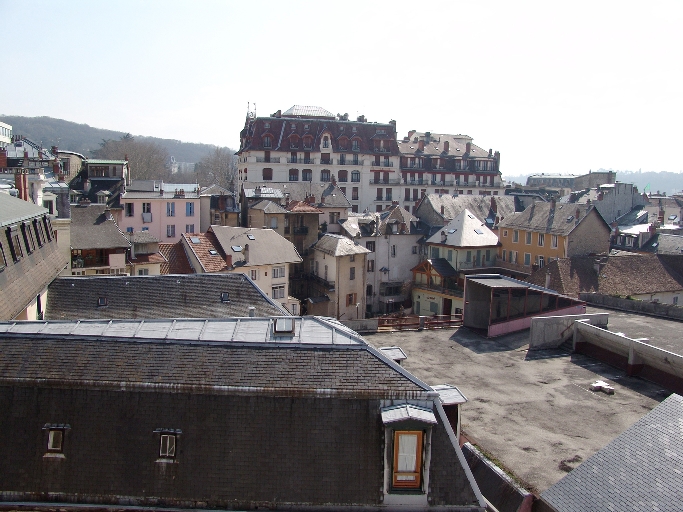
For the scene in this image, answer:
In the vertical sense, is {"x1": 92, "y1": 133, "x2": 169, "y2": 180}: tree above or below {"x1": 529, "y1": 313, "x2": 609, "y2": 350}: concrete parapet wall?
above

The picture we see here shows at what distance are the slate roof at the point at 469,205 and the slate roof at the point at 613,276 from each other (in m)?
17.7

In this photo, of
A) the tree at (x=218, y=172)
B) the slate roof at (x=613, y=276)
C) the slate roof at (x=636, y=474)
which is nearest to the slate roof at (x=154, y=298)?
the slate roof at (x=636, y=474)

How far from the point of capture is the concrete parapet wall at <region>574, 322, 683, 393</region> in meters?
26.3

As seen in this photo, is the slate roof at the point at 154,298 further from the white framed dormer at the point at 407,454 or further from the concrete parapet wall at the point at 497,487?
the white framed dormer at the point at 407,454

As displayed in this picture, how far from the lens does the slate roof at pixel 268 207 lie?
57.0 metres

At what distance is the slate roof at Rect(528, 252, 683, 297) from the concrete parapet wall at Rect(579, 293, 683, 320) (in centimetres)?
469

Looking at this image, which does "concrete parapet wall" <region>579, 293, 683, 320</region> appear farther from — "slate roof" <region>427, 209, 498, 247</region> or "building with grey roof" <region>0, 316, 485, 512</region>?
"building with grey roof" <region>0, 316, 485, 512</region>

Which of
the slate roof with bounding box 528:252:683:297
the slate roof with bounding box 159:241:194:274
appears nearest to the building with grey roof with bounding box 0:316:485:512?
the slate roof with bounding box 159:241:194:274

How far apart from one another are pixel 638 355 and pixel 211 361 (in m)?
22.7

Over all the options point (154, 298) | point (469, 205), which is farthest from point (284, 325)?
point (469, 205)

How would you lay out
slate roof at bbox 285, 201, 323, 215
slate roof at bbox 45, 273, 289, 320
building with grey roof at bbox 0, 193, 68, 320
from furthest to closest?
slate roof at bbox 285, 201, 323, 215, slate roof at bbox 45, 273, 289, 320, building with grey roof at bbox 0, 193, 68, 320

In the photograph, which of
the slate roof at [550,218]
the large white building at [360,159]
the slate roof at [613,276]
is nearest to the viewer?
the slate roof at [613,276]

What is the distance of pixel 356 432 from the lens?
40.8ft

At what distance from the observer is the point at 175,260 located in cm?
4559
